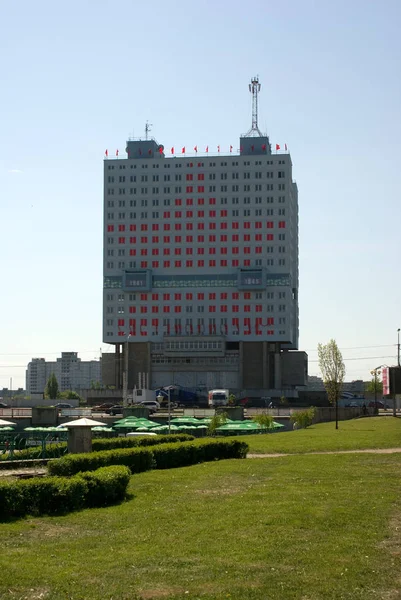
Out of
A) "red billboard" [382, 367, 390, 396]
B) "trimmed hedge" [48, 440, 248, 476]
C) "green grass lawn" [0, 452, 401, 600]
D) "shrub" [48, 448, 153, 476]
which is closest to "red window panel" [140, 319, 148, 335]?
"red billboard" [382, 367, 390, 396]

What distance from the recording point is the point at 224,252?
147125mm

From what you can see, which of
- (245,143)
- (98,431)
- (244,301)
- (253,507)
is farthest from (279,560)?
(245,143)

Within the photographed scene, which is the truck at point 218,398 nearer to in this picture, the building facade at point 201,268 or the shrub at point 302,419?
the building facade at point 201,268

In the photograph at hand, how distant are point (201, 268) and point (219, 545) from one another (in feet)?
431

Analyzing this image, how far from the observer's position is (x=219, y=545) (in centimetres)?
1653

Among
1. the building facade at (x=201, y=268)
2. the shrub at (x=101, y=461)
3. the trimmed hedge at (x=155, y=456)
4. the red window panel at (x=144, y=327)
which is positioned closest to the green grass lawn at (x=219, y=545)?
the shrub at (x=101, y=461)

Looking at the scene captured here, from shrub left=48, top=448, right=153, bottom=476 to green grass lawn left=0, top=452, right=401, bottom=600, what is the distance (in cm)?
201

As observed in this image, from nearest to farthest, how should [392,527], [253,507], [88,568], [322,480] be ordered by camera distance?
[88,568] < [392,527] < [253,507] < [322,480]

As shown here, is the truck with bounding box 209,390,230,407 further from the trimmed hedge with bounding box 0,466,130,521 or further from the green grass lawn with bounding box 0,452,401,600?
the trimmed hedge with bounding box 0,466,130,521

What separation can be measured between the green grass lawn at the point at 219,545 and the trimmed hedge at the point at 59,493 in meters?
0.54

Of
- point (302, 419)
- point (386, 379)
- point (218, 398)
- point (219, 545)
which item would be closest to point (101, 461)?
point (219, 545)

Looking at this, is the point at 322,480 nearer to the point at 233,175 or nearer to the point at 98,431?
the point at 98,431

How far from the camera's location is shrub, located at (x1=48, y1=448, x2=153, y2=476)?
25.6m

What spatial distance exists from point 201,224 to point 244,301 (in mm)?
16472
